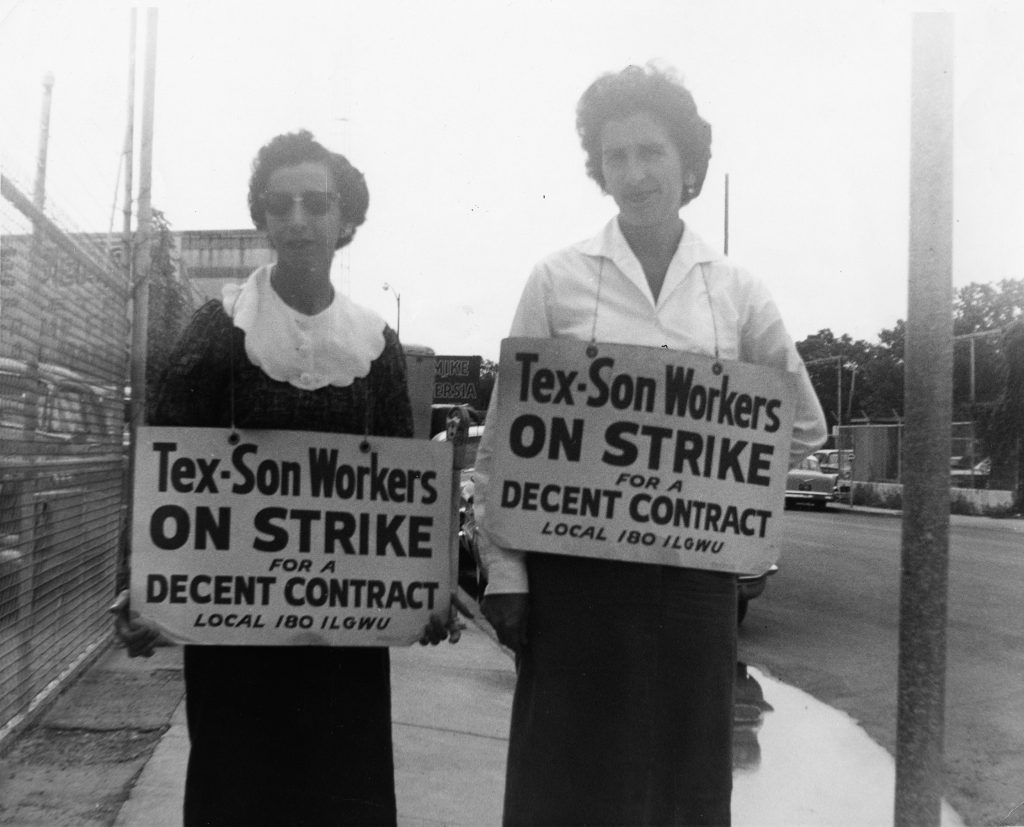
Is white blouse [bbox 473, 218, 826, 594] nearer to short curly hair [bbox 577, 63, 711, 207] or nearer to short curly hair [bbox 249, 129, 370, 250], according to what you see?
short curly hair [bbox 577, 63, 711, 207]

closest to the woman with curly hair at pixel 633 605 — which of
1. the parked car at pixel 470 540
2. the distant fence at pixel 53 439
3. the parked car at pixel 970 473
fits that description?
the distant fence at pixel 53 439

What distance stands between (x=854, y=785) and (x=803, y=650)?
106 inches

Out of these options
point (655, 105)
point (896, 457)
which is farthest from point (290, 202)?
point (896, 457)

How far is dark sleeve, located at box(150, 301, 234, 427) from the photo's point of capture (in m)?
2.29

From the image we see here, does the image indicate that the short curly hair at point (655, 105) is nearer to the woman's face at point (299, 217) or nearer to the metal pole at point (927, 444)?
the metal pole at point (927, 444)

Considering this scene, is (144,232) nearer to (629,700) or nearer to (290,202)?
(290,202)

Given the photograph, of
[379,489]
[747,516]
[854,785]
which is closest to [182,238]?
[379,489]

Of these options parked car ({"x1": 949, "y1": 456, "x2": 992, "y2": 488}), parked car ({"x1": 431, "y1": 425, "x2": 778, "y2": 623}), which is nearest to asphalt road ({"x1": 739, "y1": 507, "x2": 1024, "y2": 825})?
parked car ({"x1": 431, "y1": 425, "x2": 778, "y2": 623})

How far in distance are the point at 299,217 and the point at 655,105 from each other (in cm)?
81

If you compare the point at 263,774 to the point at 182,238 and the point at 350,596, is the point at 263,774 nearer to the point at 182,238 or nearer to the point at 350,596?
the point at 350,596

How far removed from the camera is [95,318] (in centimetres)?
433

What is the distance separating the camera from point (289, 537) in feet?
7.53

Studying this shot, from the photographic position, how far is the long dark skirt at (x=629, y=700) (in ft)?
7.48

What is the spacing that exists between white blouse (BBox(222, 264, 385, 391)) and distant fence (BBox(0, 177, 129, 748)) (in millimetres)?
1415
